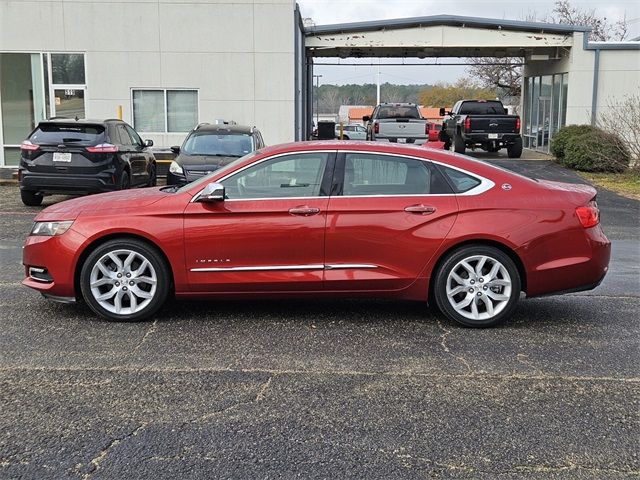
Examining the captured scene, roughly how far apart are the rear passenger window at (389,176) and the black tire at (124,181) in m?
7.86

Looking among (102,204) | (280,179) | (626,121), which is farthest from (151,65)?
(280,179)

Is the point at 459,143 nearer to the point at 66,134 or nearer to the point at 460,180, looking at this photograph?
the point at 66,134

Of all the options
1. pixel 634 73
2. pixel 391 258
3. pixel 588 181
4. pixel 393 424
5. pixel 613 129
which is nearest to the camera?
pixel 393 424

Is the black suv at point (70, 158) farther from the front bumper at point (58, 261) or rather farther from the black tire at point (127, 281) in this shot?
the black tire at point (127, 281)

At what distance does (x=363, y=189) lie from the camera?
19.4 feet

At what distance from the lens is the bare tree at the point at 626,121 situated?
20094 millimetres

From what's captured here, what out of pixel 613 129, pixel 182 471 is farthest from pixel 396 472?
pixel 613 129

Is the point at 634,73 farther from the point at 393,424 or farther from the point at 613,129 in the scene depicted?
the point at 393,424

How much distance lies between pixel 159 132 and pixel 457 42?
11261mm

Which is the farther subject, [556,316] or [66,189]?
[66,189]

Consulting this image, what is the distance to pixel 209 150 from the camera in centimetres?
1341

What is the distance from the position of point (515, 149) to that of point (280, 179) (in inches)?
854

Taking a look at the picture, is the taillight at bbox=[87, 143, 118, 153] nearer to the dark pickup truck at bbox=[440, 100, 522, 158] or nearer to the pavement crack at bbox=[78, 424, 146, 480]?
the pavement crack at bbox=[78, 424, 146, 480]

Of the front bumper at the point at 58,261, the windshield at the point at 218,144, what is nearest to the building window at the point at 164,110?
the windshield at the point at 218,144
